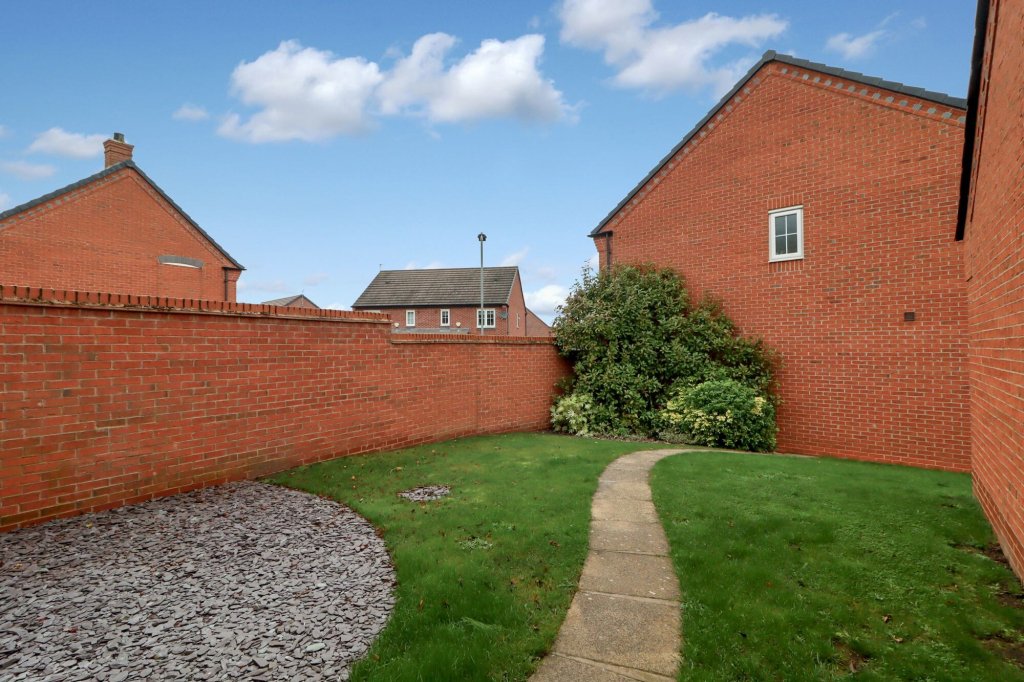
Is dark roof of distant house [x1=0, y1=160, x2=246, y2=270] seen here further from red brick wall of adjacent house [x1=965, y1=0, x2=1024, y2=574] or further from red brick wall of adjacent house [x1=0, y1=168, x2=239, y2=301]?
red brick wall of adjacent house [x1=965, y1=0, x2=1024, y2=574]

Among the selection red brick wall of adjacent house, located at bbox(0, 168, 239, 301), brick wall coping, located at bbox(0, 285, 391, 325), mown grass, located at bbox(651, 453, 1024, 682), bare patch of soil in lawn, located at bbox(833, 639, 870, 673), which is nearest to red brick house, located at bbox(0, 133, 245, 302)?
red brick wall of adjacent house, located at bbox(0, 168, 239, 301)

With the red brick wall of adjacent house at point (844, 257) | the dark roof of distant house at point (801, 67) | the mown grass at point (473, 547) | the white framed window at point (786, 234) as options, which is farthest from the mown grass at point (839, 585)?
the dark roof of distant house at point (801, 67)

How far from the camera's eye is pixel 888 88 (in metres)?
9.86

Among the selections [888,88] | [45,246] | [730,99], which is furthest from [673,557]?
[45,246]

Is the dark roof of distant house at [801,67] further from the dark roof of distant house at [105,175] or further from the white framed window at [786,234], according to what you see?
the dark roof of distant house at [105,175]

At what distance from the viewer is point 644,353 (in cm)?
1183

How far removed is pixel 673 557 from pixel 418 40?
11471 mm

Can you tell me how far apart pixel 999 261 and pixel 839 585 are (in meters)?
3.32

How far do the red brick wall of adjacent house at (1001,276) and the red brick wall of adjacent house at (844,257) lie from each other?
4.81 meters

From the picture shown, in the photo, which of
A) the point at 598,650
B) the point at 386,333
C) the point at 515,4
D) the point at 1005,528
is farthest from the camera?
the point at 515,4

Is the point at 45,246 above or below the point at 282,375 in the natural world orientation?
above

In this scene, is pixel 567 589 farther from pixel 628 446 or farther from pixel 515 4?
pixel 515 4

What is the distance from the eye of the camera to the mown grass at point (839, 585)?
274 cm

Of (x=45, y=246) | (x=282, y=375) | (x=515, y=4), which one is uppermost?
(x=515, y=4)
